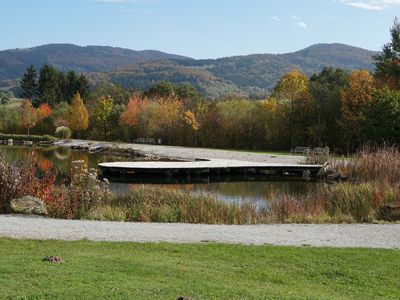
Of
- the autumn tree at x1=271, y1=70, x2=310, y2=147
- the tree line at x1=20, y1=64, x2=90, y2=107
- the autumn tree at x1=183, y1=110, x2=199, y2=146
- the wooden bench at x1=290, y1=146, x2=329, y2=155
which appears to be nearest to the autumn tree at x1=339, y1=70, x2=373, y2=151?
the wooden bench at x1=290, y1=146, x2=329, y2=155

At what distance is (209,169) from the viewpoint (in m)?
30.1

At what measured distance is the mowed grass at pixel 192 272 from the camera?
626 cm

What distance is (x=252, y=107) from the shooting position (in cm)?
5144

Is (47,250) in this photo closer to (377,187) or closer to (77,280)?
(77,280)

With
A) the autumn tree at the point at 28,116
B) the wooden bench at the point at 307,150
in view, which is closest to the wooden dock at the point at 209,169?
the wooden bench at the point at 307,150

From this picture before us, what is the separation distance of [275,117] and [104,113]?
21.9 meters

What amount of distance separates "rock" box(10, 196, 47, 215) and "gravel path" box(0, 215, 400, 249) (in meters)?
0.50

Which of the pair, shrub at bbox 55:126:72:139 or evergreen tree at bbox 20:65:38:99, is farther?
evergreen tree at bbox 20:65:38:99

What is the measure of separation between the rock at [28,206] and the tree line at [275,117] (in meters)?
24.9

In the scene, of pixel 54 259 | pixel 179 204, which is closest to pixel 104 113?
pixel 179 204

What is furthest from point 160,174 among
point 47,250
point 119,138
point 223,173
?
point 119,138

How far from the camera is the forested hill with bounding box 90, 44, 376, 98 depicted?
158 metres

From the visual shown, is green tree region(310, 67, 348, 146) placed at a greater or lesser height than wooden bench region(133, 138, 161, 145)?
greater

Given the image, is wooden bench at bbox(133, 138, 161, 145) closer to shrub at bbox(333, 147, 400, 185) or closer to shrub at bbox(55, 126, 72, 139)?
shrub at bbox(55, 126, 72, 139)
